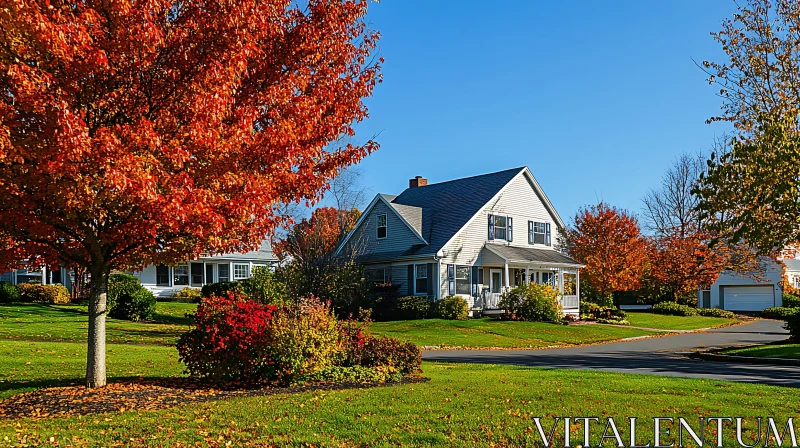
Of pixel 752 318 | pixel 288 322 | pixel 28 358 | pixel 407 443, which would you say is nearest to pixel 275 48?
pixel 288 322

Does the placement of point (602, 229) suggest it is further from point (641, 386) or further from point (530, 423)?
point (530, 423)

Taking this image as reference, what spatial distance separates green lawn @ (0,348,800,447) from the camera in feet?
26.6

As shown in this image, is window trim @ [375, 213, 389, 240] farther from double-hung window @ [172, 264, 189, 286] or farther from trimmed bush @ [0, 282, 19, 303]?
trimmed bush @ [0, 282, 19, 303]

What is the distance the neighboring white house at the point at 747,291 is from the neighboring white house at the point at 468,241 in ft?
66.9

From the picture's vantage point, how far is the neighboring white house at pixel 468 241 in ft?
126

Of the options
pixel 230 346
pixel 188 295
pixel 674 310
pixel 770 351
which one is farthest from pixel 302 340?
pixel 674 310

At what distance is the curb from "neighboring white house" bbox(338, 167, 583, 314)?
15819mm

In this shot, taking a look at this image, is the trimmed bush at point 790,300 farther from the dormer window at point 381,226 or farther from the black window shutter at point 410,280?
the dormer window at point 381,226

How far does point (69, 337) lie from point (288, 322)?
13463mm

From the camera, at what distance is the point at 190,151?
9859 mm

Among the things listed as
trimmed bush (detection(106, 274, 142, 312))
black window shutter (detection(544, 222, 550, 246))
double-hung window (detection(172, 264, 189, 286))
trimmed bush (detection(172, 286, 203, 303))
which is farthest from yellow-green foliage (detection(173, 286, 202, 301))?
black window shutter (detection(544, 222, 550, 246))

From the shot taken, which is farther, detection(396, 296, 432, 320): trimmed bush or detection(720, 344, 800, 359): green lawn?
detection(396, 296, 432, 320): trimmed bush

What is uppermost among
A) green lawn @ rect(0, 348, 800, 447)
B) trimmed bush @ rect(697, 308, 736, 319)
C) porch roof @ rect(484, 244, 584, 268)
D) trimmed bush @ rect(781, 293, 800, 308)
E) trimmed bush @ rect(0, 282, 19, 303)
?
porch roof @ rect(484, 244, 584, 268)

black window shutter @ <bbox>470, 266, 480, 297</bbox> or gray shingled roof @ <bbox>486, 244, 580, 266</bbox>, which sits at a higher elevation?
gray shingled roof @ <bbox>486, 244, 580, 266</bbox>
